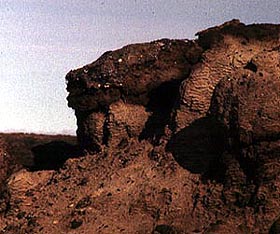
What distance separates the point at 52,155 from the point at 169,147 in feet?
49.1

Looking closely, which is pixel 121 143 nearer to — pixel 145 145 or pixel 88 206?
pixel 145 145

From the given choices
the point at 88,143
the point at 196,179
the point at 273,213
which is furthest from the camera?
the point at 88,143

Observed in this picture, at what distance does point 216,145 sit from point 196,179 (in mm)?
2137

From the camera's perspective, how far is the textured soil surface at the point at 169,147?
98.6 feet

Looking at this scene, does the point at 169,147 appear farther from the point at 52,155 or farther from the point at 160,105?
the point at 52,155

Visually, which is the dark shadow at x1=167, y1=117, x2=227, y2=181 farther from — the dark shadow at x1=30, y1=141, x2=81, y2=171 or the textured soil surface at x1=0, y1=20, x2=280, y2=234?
the dark shadow at x1=30, y1=141, x2=81, y2=171

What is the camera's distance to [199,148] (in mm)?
34969

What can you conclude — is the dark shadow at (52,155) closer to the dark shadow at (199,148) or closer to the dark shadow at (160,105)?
the dark shadow at (160,105)

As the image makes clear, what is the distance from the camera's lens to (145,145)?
38.2 m

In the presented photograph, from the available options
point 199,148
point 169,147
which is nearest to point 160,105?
point 169,147

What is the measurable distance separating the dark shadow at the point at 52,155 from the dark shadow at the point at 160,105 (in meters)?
8.94

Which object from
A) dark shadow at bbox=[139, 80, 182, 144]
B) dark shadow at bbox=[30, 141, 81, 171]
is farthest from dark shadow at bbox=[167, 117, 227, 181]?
dark shadow at bbox=[30, 141, 81, 171]

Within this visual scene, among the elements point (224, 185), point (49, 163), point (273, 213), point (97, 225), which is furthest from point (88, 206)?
point (49, 163)

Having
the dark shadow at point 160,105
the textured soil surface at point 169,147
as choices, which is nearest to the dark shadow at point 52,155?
the textured soil surface at point 169,147
